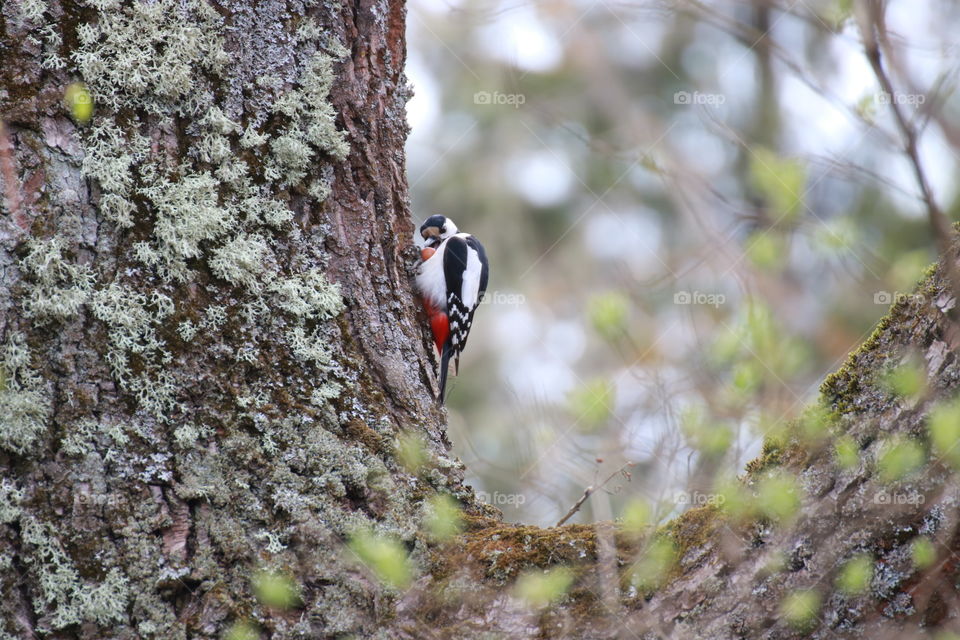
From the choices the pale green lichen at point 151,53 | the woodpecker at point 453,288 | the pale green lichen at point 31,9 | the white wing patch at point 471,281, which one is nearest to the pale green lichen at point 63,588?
the pale green lichen at point 151,53

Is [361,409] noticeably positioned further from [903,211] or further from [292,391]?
[903,211]

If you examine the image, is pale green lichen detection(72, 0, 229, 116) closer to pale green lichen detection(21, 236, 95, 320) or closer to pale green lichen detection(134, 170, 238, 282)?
pale green lichen detection(134, 170, 238, 282)

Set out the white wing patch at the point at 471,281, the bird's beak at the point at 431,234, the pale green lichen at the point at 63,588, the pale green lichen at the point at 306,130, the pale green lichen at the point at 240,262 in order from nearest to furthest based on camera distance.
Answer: the pale green lichen at the point at 63,588 < the pale green lichen at the point at 240,262 < the pale green lichen at the point at 306,130 < the white wing patch at the point at 471,281 < the bird's beak at the point at 431,234

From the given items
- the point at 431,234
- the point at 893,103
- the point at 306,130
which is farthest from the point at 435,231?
the point at 893,103

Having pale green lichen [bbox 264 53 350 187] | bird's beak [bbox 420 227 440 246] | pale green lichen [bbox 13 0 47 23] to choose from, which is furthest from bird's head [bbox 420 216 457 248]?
pale green lichen [bbox 13 0 47 23]

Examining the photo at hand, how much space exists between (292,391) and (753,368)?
1.04m

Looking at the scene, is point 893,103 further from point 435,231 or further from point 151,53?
point 435,231

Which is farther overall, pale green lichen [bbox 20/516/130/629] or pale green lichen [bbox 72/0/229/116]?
pale green lichen [bbox 72/0/229/116]

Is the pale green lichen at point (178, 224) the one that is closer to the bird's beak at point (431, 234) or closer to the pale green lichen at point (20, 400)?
the pale green lichen at point (20, 400)

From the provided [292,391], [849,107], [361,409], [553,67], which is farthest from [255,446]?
[553,67]

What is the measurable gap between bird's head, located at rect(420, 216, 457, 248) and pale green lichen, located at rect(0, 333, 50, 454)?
345cm

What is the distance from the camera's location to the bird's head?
509cm

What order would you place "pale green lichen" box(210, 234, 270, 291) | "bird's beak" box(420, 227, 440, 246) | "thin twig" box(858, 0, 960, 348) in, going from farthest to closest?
1. "bird's beak" box(420, 227, 440, 246)
2. "pale green lichen" box(210, 234, 270, 291)
3. "thin twig" box(858, 0, 960, 348)

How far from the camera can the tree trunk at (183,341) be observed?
5.66 feet
